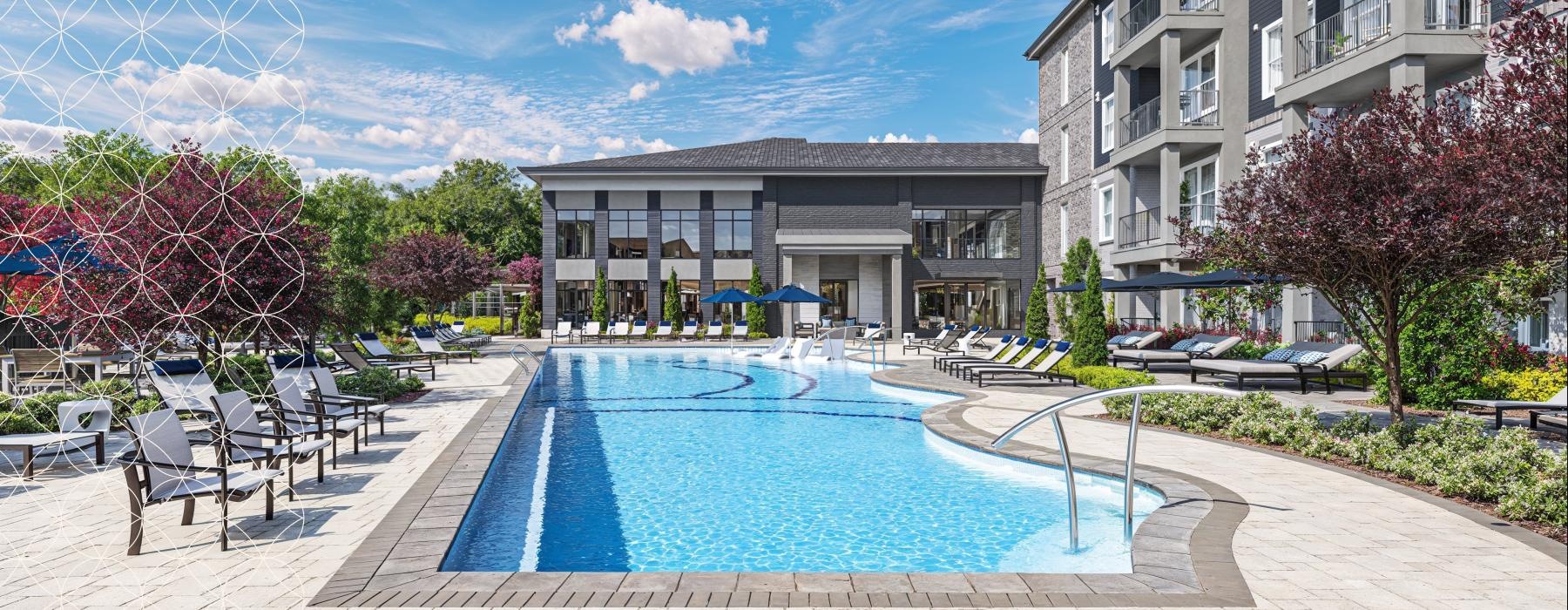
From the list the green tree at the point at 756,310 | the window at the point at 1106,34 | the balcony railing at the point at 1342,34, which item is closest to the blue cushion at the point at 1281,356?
the balcony railing at the point at 1342,34

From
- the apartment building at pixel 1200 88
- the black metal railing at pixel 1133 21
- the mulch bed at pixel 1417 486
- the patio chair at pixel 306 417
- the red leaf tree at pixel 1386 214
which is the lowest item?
the mulch bed at pixel 1417 486

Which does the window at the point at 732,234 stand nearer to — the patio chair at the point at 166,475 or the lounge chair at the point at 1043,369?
the lounge chair at the point at 1043,369

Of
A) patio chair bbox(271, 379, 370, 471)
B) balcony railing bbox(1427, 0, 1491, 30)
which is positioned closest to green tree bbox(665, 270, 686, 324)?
patio chair bbox(271, 379, 370, 471)

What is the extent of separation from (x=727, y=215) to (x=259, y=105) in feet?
103

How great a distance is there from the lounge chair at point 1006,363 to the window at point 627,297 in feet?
67.5

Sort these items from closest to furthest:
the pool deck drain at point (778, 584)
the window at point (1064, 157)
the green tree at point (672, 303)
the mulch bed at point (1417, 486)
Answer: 1. the pool deck drain at point (778, 584)
2. the mulch bed at point (1417, 486)
3. the window at point (1064, 157)
4. the green tree at point (672, 303)

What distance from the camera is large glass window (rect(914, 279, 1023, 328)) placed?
3500 centimetres

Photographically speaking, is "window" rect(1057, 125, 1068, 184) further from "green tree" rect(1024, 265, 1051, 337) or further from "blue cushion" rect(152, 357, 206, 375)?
"blue cushion" rect(152, 357, 206, 375)

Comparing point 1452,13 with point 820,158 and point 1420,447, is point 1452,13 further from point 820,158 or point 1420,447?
point 820,158

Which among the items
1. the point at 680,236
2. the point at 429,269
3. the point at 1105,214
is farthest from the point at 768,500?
the point at 680,236

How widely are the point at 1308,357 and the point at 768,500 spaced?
1095 cm

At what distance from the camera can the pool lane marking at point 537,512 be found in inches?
229

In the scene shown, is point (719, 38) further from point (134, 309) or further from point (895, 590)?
point (895, 590)

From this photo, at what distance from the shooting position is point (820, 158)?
36.6 meters
